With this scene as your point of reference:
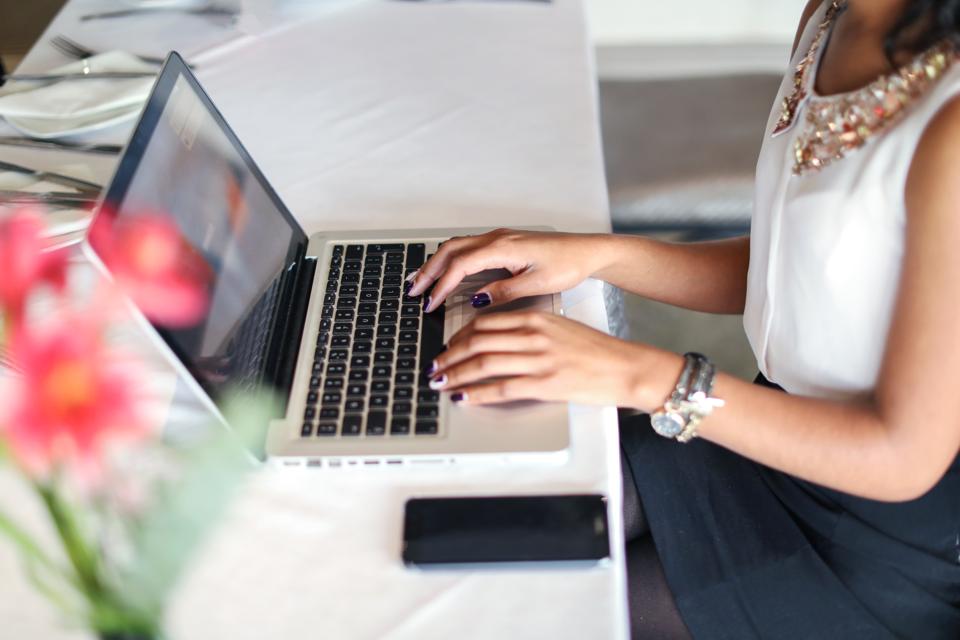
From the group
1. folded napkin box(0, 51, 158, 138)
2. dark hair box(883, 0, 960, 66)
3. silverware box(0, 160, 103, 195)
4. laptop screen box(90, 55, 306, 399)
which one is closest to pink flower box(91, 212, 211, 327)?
laptop screen box(90, 55, 306, 399)

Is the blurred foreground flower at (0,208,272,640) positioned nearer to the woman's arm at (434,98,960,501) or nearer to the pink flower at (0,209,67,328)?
the pink flower at (0,209,67,328)

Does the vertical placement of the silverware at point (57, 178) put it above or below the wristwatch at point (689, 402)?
above

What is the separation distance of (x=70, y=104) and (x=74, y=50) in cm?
24

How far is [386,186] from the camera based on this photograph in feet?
3.33

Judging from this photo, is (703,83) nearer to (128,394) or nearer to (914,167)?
(914,167)

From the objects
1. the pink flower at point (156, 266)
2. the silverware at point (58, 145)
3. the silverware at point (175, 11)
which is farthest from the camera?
the silverware at point (175, 11)

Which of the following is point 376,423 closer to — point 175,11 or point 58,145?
point 58,145

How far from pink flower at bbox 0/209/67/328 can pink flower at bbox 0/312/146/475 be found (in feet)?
0.05

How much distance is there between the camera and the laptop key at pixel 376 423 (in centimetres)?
69

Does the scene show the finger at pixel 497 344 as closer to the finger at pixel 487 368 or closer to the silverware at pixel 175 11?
the finger at pixel 487 368

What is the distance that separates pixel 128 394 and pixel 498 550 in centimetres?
31

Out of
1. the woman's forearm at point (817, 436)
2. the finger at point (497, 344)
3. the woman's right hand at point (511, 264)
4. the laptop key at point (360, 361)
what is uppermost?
the woman's right hand at point (511, 264)

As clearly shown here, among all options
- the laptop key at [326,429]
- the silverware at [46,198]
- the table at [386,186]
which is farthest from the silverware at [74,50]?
the laptop key at [326,429]

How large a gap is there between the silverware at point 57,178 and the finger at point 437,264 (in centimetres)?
41
